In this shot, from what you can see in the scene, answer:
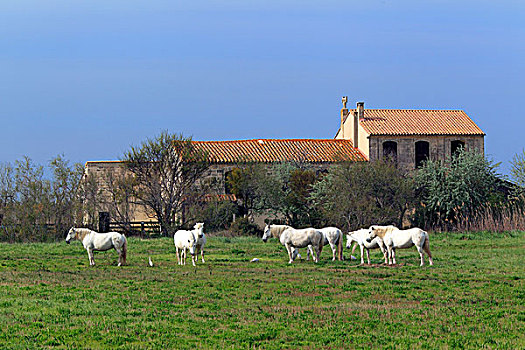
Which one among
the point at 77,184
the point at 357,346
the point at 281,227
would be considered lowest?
the point at 357,346

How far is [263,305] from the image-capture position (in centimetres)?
1488

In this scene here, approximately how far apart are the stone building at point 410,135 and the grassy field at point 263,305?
33.3 metres

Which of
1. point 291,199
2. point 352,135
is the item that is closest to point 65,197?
point 291,199

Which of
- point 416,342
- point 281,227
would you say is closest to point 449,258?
point 281,227

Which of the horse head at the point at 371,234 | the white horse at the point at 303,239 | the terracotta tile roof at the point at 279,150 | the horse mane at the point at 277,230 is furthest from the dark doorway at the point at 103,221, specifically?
the horse head at the point at 371,234

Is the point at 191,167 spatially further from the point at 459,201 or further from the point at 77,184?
the point at 459,201

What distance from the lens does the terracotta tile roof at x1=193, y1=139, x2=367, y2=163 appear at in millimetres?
57281

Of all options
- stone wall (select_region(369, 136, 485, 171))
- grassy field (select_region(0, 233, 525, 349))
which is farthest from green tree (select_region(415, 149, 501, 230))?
grassy field (select_region(0, 233, 525, 349))

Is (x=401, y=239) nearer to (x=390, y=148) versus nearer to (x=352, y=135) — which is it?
(x=390, y=148)

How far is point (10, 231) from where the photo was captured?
41594 mm

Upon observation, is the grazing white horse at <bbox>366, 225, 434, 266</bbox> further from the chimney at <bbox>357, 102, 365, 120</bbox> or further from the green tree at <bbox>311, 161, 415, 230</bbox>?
the chimney at <bbox>357, 102, 365, 120</bbox>

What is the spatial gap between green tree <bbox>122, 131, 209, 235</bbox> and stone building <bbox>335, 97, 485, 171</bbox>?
58.5 ft

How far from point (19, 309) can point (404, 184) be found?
38035mm

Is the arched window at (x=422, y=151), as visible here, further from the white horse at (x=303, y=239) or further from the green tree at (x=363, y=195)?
the white horse at (x=303, y=239)
